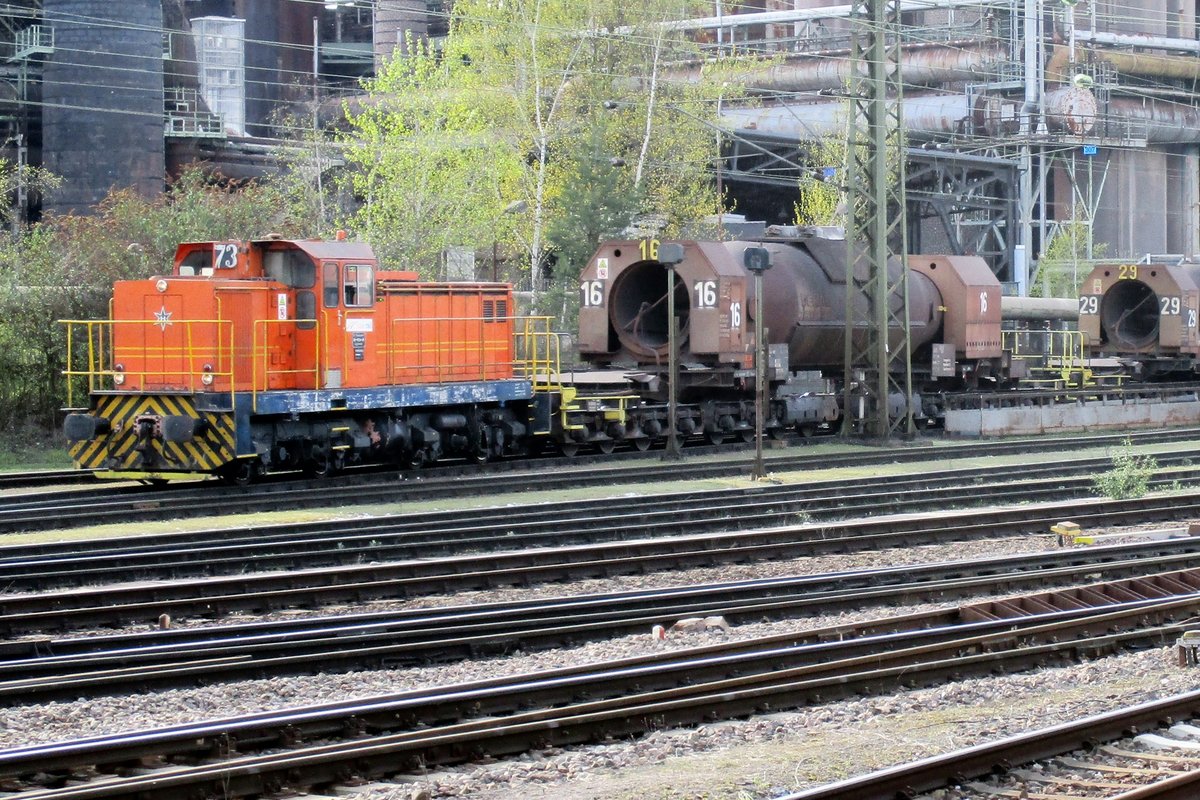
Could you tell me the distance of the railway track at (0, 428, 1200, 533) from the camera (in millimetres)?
17391

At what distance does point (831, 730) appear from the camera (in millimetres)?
8258

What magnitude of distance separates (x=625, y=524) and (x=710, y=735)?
27.8ft

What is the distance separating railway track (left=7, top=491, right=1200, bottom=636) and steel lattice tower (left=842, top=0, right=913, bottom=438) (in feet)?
31.9

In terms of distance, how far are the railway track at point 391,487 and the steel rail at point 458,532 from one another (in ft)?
6.99

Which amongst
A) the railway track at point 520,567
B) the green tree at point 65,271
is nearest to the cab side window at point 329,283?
the green tree at point 65,271

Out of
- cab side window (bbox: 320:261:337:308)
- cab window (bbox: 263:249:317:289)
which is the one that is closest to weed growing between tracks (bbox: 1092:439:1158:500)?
cab side window (bbox: 320:261:337:308)

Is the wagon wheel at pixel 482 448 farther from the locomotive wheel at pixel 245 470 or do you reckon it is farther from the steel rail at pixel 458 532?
the steel rail at pixel 458 532

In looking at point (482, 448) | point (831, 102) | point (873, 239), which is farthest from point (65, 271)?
Answer: point (831, 102)

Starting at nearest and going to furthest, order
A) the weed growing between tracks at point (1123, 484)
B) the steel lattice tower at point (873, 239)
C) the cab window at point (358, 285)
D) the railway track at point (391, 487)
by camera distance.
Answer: the railway track at point (391, 487) < the weed growing between tracks at point (1123, 484) < the cab window at point (358, 285) < the steel lattice tower at point (873, 239)

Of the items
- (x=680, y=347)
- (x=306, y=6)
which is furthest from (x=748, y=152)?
(x=680, y=347)

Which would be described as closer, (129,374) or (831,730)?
(831,730)

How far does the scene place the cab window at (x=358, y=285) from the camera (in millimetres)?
20312

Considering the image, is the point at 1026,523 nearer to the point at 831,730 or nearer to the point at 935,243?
the point at 831,730

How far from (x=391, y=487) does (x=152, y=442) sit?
10.4 ft
